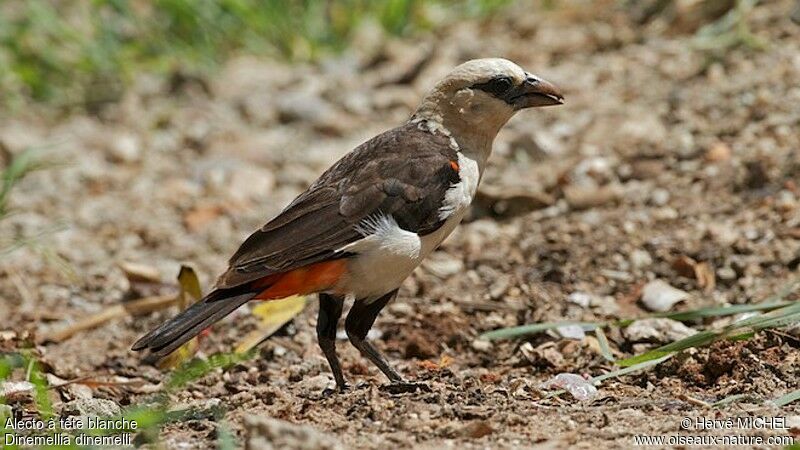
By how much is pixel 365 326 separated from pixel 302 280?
0.42m

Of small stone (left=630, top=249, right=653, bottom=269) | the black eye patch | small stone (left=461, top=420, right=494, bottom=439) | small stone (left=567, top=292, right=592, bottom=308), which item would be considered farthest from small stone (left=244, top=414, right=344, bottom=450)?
small stone (left=630, top=249, right=653, bottom=269)

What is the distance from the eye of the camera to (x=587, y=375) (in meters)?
4.73

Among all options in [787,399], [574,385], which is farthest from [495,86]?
[787,399]

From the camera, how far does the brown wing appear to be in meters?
4.44

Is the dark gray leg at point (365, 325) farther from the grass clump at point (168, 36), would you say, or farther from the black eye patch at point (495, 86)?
the grass clump at point (168, 36)

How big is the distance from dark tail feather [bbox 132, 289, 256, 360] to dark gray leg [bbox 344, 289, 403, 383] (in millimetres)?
500

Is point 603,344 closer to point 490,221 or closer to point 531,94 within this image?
point 531,94

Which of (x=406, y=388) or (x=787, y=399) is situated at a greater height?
(x=406, y=388)

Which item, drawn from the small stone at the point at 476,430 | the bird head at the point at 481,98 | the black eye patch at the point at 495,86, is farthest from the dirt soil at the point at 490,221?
the black eye patch at the point at 495,86

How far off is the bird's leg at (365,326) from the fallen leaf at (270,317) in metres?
0.52

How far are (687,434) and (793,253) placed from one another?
220 centimetres

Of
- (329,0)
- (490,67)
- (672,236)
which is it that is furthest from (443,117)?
(329,0)

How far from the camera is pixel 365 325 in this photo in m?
4.82

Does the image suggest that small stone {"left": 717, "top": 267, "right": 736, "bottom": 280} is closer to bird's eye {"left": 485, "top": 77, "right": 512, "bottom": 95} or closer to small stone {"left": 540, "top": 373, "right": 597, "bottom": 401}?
small stone {"left": 540, "top": 373, "right": 597, "bottom": 401}
